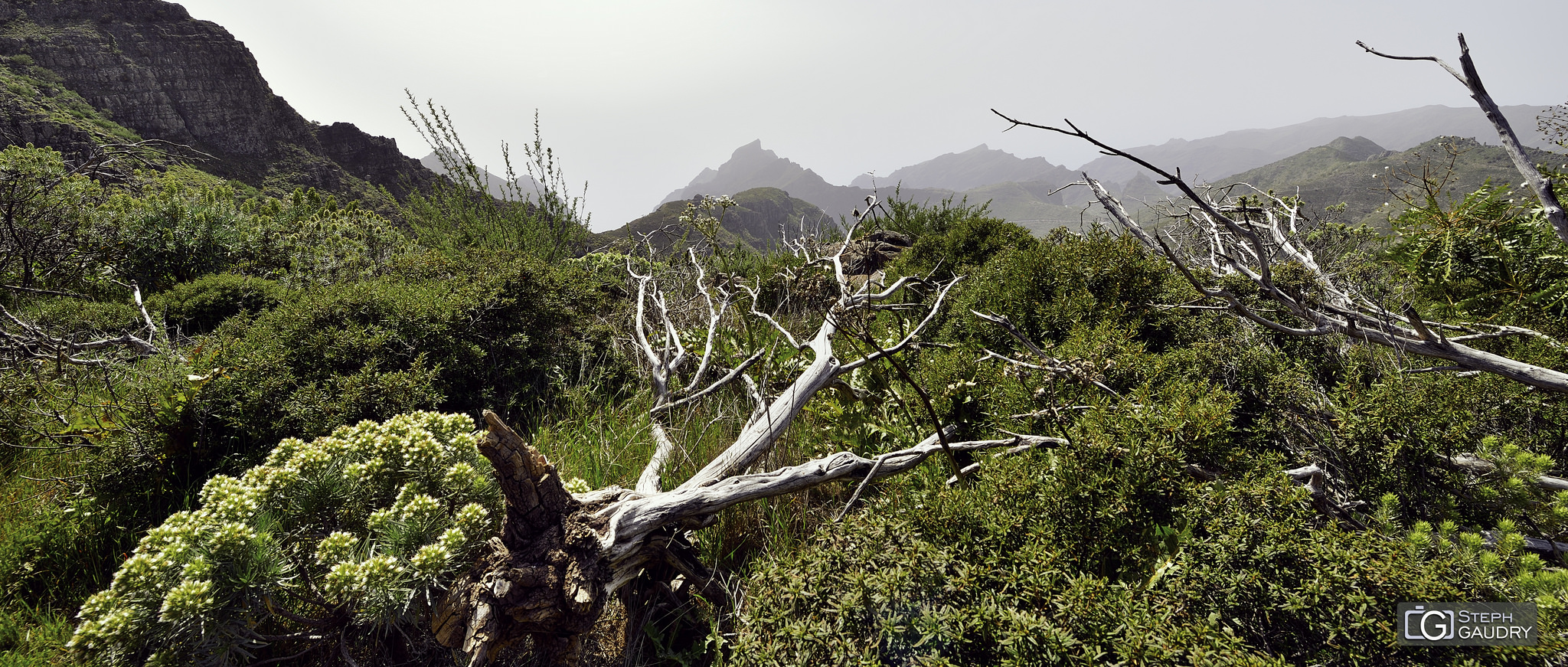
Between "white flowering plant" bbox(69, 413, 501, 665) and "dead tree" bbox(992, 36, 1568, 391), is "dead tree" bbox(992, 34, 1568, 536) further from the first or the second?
"white flowering plant" bbox(69, 413, 501, 665)

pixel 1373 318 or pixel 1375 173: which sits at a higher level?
pixel 1375 173

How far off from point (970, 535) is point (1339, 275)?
13.7ft

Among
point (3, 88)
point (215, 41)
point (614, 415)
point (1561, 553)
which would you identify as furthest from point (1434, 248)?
point (215, 41)

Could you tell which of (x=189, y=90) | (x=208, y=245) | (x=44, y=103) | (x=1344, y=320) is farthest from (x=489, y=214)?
(x=189, y=90)

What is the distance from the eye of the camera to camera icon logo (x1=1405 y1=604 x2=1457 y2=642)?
3.64 feet

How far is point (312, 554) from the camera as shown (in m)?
1.88

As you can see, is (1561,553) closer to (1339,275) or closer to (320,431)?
(1339,275)

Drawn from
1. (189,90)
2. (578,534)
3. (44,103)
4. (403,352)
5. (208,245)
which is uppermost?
(189,90)

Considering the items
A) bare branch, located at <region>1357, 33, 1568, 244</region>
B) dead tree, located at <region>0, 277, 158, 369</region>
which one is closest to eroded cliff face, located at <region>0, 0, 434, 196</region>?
dead tree, located at <region>0, 277, 158, 369</region>

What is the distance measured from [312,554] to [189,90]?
90437mm

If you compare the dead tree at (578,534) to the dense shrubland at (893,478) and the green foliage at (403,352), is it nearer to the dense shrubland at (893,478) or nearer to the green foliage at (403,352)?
the dense shrubland at (893,478)

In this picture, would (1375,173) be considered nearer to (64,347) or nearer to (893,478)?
(893,478)

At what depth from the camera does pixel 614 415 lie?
3.59 metres

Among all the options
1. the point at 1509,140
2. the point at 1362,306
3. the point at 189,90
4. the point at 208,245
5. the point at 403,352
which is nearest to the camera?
the point at 1509,140
